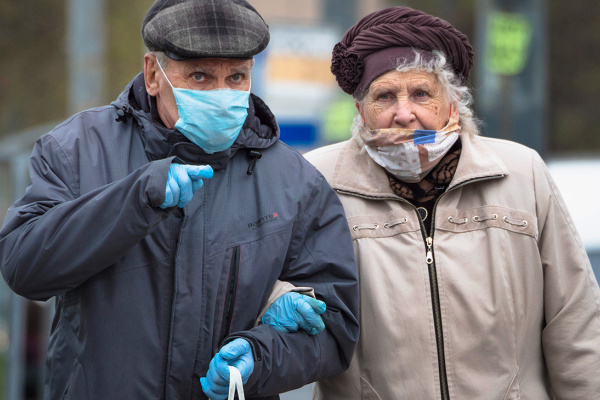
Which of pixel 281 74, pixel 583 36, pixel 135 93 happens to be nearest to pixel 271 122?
pixel 135 93

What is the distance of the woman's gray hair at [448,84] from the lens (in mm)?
3178

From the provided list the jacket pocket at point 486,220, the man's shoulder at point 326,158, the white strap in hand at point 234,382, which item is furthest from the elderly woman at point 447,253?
the white strap in hand at point 234,382

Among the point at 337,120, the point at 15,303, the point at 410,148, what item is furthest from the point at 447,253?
the point at 337,120

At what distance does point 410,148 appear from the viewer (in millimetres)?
3148

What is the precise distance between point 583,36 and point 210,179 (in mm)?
15915

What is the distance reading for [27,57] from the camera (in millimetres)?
11844

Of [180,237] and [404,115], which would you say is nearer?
[180,237]

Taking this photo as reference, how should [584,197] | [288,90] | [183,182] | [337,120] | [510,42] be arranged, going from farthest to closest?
[337,120]
[288,90]
[510,42]
[584,197]
[183,182]

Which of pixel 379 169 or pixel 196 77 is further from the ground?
pixel 196 77

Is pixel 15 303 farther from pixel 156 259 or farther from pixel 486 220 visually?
pixel 486 220

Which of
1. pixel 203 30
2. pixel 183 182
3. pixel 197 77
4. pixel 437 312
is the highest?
pixel 203 30

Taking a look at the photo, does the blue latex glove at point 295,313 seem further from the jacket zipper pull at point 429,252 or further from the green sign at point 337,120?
the green sign at point 337,120

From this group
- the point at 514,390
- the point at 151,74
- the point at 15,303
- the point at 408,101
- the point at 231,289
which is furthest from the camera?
the point at 15,303

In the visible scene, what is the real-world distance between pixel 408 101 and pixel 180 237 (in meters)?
0.95
